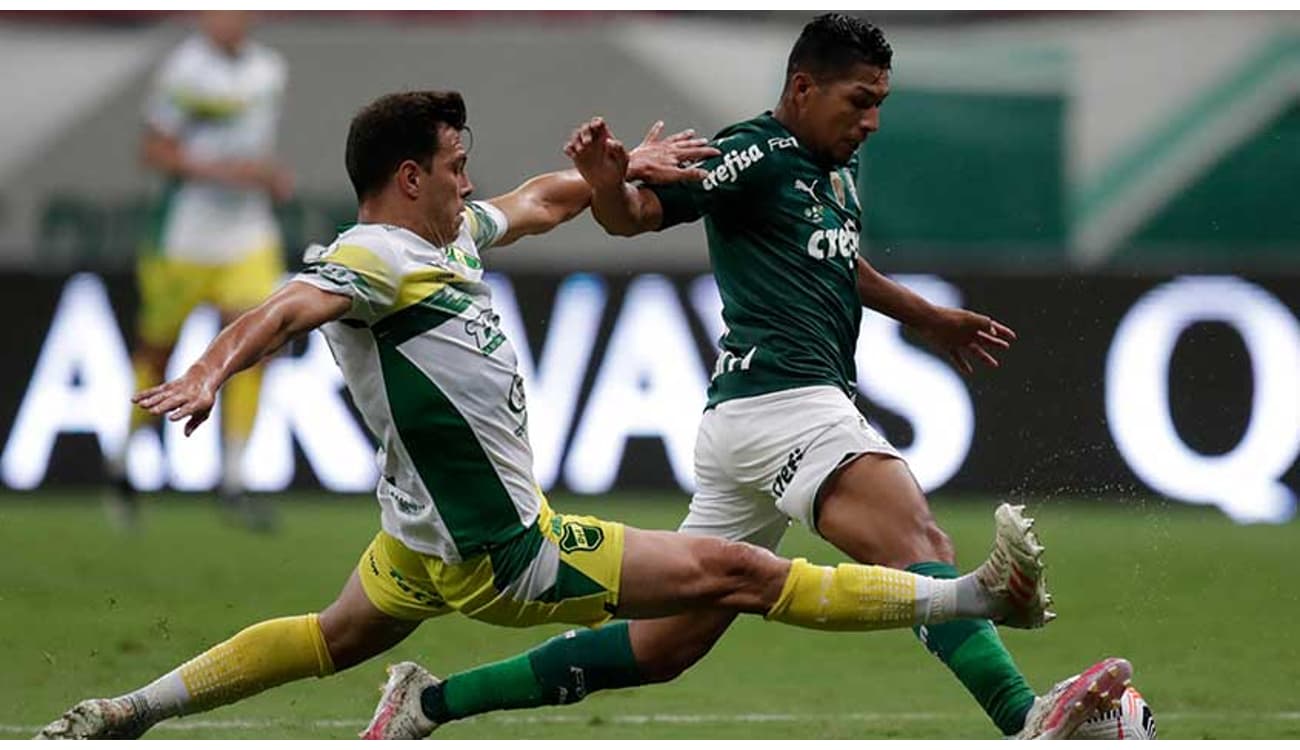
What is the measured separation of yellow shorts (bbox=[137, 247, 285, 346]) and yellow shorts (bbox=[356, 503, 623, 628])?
645 centimetres

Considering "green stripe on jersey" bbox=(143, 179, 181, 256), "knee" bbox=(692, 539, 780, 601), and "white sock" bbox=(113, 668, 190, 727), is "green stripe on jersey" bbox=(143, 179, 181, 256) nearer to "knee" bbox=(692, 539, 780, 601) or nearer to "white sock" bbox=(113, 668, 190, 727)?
"white sock" bbox=(113, 668, 190, 727)

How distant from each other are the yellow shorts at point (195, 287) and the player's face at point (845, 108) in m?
6.01

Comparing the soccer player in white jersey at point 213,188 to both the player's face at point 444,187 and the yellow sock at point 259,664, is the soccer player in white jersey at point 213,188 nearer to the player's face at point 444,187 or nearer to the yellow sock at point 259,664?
the yellow sock at point 259,664

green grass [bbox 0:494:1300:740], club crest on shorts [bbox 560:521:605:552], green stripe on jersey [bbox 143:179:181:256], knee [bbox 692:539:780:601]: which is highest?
green stripe on jersey [bbox 143:179:181:256]

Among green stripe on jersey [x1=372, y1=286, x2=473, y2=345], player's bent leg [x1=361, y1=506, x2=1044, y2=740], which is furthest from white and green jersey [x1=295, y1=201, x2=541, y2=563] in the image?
player's bent leg [x1=361, y1=506, x2=1044, y2=740]

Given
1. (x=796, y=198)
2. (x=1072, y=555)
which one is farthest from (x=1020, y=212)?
(x=796, y=198)

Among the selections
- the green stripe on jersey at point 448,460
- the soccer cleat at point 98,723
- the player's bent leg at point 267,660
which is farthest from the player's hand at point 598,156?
the soccer cleat at point 98,723

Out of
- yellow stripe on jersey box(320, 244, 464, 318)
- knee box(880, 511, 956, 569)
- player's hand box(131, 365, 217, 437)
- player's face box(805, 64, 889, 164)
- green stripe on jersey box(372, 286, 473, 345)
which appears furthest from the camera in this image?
player's face box(805, 64, 889, 164)

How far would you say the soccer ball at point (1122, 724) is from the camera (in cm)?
511

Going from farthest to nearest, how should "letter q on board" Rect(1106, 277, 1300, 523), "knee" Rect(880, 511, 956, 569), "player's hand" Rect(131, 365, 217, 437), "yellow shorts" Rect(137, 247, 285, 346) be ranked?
1. "yellow shorts" Rect(137, 247, 285, 346)
2. "letter q on board" Rect(1106, 277, 1300, 523)
3. "knee" Rect(880, 511, 956, 569)
4. "player's hand" Rect(131, 365, 217, 437)

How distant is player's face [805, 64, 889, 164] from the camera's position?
5656 millimetres

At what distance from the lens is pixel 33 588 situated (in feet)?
30.0
